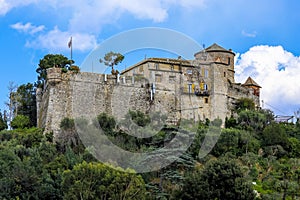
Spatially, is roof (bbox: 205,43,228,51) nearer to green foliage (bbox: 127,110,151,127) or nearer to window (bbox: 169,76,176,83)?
window (bbox: 169,76,176,83)

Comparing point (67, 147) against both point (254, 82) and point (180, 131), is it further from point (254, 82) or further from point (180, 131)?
point (254, 82)

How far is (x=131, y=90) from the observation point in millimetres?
44844

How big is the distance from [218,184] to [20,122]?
19.8 meters

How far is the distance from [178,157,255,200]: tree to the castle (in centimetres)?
1480

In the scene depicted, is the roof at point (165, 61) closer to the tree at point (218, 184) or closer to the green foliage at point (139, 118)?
the green foliage at point (139, 118)

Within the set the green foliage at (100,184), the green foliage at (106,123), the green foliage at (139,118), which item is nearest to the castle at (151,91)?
the green foliage at (139,118)

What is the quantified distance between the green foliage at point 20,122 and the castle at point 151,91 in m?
1.00

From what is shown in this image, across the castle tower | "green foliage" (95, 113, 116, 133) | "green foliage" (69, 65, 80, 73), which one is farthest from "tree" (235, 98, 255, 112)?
"green foliage" (69, 65, 80, 73)

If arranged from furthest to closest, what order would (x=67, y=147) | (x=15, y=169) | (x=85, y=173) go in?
(x=67, y=147) → (x=15, y=169) → (x=85, y=173)

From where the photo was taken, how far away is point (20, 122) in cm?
4294

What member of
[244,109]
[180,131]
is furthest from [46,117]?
[244,109]

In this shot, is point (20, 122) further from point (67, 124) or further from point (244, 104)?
point (244, 104)

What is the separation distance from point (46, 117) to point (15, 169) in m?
11.6

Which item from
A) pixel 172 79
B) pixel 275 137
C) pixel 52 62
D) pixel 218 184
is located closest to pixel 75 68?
pixel 52 62
